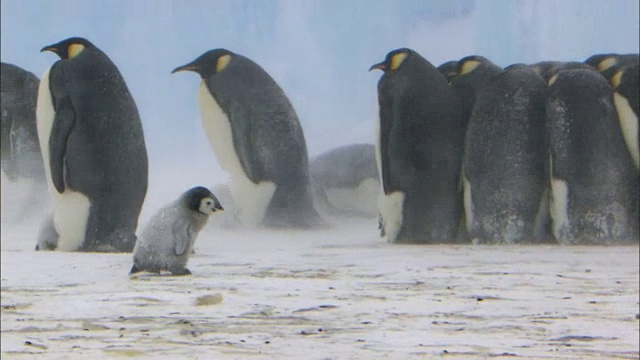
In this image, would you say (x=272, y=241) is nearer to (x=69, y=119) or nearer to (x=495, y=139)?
(x=69, y=119)

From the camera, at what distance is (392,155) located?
7.86ft

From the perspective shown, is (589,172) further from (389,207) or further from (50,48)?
(50,48)

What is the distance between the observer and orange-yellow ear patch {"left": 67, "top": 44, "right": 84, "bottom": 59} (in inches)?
67.3

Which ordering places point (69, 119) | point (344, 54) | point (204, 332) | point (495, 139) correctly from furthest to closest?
point (495, 139) < point (69, 119) < point (344, 54) < point (204, 332)

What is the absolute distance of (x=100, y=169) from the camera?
2.26 meters

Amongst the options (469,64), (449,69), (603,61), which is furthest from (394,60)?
(603,61)

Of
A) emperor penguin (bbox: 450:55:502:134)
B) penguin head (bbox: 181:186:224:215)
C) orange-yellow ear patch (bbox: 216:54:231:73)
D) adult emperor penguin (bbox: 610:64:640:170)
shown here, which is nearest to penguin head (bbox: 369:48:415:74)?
emperor penguin (bbox: 450:55:502:134)

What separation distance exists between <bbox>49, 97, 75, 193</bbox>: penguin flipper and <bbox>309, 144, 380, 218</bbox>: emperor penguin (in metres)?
0.49

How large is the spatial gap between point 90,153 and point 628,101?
1.12 m

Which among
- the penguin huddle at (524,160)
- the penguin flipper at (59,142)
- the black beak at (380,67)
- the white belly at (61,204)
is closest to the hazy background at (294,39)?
the black beak at (380,67)

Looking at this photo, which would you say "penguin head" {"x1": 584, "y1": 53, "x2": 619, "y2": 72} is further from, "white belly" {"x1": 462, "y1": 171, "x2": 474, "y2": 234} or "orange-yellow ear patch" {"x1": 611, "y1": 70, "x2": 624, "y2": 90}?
"white belly" {"x1": 462, "y1": 171, "x2": 474, "y2": 234}

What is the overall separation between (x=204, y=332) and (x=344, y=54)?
0.48m

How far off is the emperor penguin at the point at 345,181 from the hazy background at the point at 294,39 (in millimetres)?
152

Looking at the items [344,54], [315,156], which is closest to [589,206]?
[315,156]
